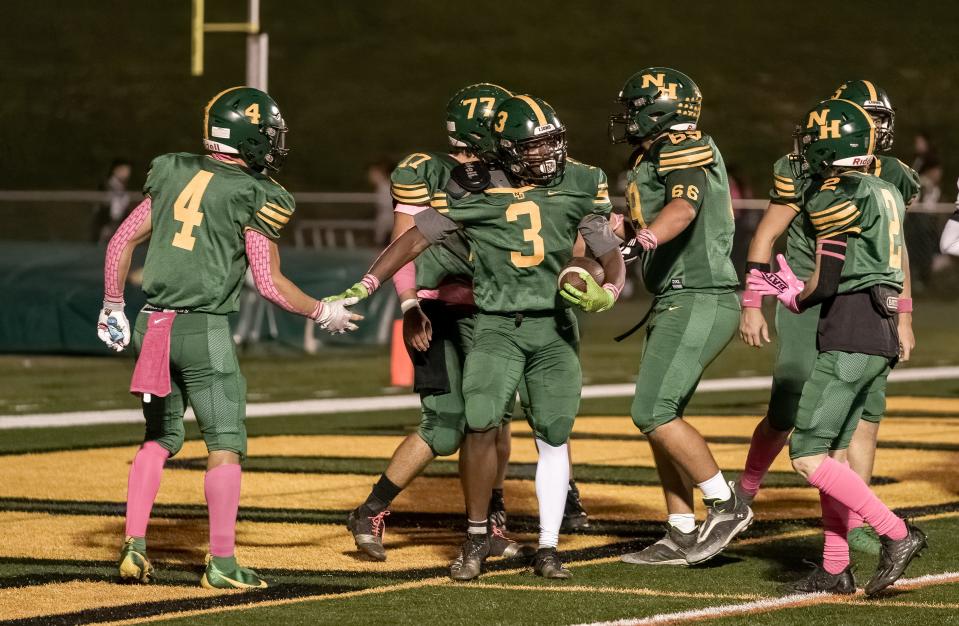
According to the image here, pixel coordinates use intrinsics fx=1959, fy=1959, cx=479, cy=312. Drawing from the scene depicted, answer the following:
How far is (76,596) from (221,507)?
0.58 m

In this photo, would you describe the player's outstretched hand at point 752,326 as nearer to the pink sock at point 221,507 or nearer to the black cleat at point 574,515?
the black cleat at point 574,515

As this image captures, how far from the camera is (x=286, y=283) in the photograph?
6.91m

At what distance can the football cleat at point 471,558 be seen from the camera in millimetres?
7055

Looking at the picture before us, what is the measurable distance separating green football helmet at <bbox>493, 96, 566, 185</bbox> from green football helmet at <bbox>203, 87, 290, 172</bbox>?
80 cm

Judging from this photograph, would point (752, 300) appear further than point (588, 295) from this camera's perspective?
Yes

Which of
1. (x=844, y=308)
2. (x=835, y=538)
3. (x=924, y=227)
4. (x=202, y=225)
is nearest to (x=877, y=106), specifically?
(x=844, y=308)

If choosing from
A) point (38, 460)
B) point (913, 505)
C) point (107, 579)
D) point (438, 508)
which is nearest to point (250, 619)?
point (107, 579)

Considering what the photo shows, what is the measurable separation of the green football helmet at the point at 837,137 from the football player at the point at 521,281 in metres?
0.80

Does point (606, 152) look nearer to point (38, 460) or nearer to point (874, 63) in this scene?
point (874, 63)

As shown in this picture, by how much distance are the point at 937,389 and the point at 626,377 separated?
2.60 metres

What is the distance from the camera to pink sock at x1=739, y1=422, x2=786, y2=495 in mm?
7996

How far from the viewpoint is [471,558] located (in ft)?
23.2

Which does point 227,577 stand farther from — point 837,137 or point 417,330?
point 837,137

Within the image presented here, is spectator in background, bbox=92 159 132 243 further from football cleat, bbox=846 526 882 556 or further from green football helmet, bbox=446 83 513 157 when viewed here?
football cleat, bbox=846 526 882 556
